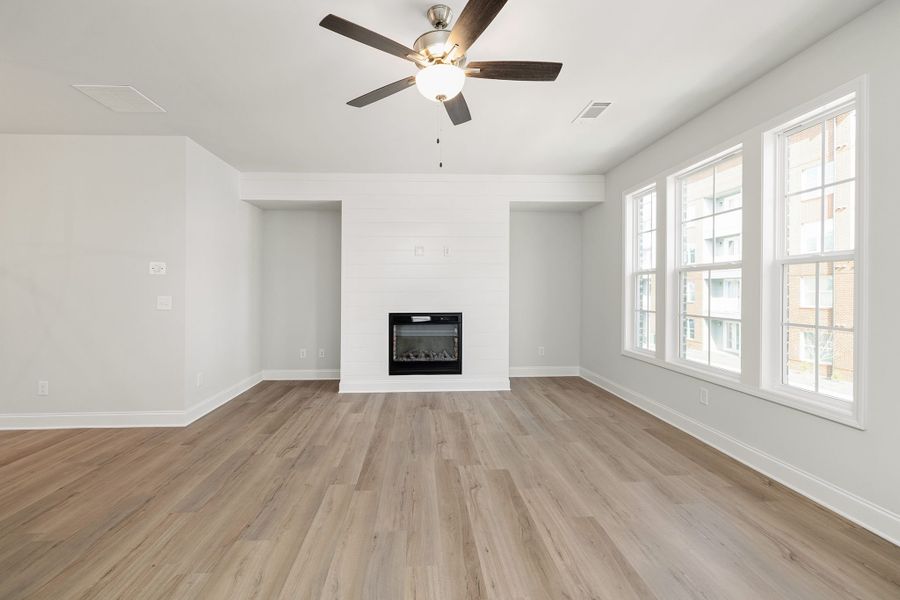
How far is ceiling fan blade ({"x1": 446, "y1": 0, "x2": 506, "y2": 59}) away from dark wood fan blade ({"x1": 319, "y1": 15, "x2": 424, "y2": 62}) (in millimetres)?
213

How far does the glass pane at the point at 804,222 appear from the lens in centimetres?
246

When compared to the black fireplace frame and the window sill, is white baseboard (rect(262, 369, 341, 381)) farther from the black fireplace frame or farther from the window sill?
the window sill

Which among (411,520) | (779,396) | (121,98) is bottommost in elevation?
(411,520)

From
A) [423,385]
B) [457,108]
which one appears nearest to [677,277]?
[457,108]

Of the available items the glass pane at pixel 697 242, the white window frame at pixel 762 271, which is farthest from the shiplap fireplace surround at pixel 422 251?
the white window frame at pixel 762 271

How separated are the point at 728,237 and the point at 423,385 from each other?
3.48m

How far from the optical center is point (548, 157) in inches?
172

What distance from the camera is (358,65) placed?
2.55 metres

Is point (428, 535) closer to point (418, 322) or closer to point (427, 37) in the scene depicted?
point (427, 37)

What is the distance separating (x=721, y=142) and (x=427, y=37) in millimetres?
2425

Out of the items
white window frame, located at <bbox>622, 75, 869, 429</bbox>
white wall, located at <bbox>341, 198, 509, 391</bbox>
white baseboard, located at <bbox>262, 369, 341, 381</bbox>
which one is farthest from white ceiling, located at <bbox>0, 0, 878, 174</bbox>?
white baseboard, located at <bbox>262, 369, 341, 381</bbox>

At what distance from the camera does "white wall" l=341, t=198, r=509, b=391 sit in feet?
16.3

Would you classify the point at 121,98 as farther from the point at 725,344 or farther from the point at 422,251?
the point at 725,344

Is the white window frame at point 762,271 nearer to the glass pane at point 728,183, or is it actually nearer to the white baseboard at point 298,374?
the glass pane at point 728,183
